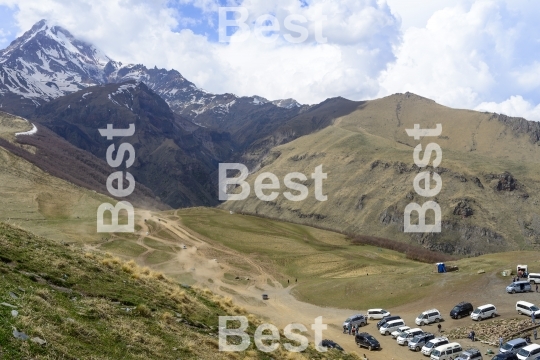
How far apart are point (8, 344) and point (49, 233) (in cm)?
7706

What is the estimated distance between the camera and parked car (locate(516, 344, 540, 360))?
38.2m

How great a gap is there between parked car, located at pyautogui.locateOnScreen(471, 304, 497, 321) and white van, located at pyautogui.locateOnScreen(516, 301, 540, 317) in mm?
2609

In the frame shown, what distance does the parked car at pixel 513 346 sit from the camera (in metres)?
39.7

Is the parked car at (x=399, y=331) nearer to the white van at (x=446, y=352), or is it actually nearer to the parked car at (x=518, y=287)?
the white van at (x=446, y=352)

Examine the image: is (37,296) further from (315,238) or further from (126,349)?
(315,238)

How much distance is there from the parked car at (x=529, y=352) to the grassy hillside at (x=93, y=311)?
67.7 feet

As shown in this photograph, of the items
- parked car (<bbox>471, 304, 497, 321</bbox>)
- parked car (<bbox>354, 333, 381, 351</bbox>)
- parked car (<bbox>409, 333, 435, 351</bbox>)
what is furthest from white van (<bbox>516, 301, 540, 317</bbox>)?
parked car (<bbox>354, 333, 381, 351</bbox>)

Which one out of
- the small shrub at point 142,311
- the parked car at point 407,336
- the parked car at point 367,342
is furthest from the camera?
the parked car at point 407,336

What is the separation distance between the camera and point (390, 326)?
52.8m

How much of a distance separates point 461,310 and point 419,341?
10780 millimetres

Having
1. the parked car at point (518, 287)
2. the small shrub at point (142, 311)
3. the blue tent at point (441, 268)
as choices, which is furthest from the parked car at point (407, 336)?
the small shrub at point (142, 311)

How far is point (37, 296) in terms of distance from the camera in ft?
54.5

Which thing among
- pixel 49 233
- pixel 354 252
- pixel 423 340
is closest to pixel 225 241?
pixel 354 252

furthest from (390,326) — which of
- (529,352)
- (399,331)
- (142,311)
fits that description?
(142,311)
